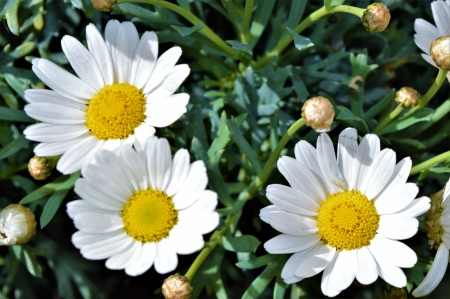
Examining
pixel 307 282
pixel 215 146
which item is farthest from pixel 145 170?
pixel 307 282

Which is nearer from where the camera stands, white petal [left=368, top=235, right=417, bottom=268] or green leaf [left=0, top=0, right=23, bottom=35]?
white petal [left=368, top=235, right=417, bottom=268]

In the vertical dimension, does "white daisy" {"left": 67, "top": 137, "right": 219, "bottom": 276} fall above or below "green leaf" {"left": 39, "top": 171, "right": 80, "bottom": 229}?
above

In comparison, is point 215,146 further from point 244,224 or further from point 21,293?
point 21,293

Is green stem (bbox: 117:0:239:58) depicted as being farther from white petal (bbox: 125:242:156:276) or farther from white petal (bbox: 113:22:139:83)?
white petal (bbox: 125:242:156:276)

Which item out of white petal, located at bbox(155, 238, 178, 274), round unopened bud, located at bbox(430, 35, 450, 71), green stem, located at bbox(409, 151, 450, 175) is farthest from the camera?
green stem, located at bbox(409, 151, 450, 175)

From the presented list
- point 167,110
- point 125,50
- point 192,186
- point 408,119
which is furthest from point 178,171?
point 408,119

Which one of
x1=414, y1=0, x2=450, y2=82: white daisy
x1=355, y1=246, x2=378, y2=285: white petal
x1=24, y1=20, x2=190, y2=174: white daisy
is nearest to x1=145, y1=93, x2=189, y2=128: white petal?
x1=24, y1=20, x2=190, y2=174: white daisy
